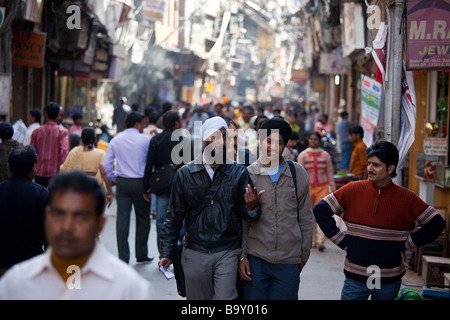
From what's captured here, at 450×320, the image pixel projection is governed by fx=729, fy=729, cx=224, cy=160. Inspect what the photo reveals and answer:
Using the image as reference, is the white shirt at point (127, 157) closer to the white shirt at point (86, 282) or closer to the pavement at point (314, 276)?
the pavement at point (314, 276)

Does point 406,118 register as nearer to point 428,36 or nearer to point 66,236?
point 428,36

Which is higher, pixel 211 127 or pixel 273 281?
pixel 211 127

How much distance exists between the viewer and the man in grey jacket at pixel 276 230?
186 inches

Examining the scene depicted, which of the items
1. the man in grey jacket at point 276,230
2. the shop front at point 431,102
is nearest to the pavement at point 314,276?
the shop front at point 431,102

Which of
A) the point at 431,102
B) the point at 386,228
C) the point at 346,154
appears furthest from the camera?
the point at 346,154

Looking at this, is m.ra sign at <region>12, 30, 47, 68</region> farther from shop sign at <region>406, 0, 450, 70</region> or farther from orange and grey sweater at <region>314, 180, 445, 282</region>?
orange and grey sweater at <region>314, 180, 445, 282</region>

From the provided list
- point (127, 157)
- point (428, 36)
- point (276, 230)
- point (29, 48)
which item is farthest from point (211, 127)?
point (29, 48)

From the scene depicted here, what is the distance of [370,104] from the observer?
8.69 metres

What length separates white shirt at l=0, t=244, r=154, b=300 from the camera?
257 centimetres

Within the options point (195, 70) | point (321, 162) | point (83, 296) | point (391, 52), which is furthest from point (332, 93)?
point (83, 296)

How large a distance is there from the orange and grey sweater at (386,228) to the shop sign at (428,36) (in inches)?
93.7

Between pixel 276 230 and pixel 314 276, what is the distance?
348 centimetres

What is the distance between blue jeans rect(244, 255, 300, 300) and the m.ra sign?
8962mm

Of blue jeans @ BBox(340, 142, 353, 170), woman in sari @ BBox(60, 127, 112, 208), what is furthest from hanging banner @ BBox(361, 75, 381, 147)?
blue jeans @ BBox(340, 142, 353, 170)
